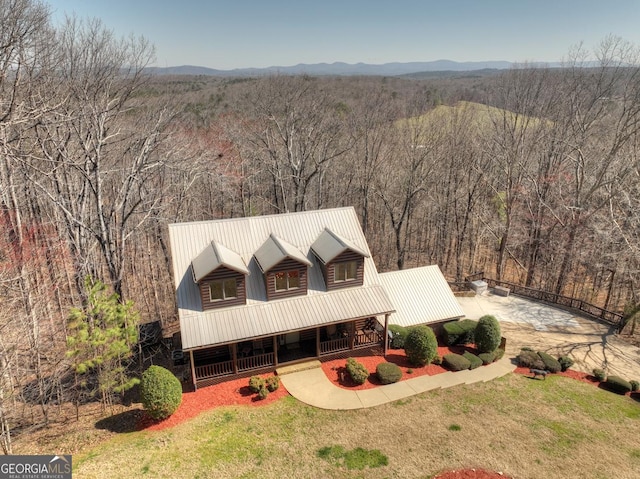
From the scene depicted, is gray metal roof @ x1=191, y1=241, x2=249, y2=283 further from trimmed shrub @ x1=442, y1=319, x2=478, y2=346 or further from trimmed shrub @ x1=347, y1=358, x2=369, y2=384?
trimmed shrub @ x1=442, y1=319, x2=478, y2=346

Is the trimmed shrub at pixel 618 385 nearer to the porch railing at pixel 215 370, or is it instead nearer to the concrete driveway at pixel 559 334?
the concrete driveway at pixel 559 334

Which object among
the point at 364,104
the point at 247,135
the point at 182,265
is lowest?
the point at 182,265

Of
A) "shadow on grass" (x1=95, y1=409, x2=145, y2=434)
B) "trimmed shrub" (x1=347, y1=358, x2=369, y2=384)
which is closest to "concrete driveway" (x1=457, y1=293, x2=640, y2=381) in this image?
"trimmed shrub" (x1=347, y1=358, x2=369, y2=384)

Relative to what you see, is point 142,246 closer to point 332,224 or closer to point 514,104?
point 332,224

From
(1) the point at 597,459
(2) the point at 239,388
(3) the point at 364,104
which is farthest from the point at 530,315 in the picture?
(3) the point at 364,104

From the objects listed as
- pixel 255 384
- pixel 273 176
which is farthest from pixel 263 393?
pixel 273 176

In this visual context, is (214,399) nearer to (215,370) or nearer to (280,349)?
(215,370)
